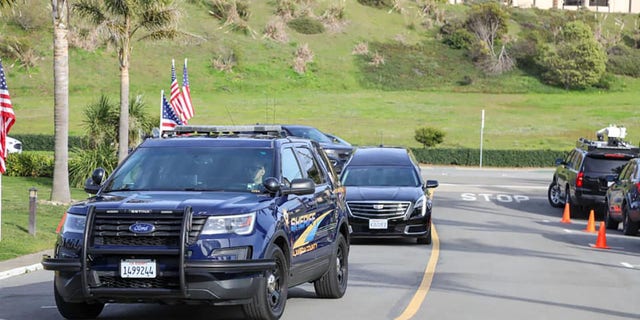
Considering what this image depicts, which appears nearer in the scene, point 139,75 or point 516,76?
point 139,75

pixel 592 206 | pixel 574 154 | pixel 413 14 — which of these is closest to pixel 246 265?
pixel 592 206

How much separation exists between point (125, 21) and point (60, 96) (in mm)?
6156

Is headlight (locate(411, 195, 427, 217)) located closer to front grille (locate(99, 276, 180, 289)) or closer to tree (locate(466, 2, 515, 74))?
front grille (locate(99, 276, 180, 289))

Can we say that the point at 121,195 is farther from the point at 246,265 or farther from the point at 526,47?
the point at 526,47

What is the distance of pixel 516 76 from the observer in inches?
3939

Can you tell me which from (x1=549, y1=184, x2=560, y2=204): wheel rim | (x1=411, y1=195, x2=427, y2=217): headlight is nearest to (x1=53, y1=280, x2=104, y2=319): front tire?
(x1=411, y1=195, x2=427, y2=217): headlight

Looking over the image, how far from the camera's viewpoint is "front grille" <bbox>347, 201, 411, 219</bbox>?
20328mm

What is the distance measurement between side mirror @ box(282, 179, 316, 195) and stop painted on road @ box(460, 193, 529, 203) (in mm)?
23261

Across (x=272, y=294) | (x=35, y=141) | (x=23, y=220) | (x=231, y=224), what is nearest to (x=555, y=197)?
(x=23, y=220)

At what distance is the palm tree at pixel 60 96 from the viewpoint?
25.8m

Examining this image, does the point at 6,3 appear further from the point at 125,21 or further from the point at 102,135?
the point at 102,135

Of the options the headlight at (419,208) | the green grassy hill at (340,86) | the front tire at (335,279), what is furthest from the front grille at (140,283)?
the green grassy hill at (340,86)

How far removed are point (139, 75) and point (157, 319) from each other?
80.3m

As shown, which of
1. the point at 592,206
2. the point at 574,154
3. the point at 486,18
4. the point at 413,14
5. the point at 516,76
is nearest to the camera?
the point at 592,206
